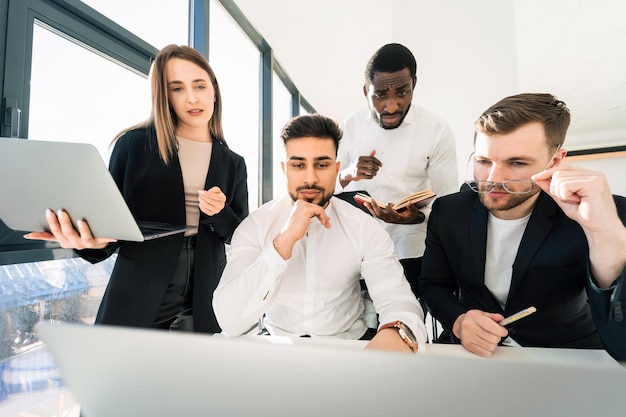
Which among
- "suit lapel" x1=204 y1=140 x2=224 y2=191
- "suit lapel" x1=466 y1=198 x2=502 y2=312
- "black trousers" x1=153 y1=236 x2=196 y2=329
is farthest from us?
"suit lapel" x1=204 y1=140 x2=224 y2=191

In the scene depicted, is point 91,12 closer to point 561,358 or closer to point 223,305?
point 223,305

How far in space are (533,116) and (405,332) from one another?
84cm

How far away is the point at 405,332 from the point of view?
90 centimetres

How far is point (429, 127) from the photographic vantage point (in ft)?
6.10

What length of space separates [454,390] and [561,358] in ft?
2.52

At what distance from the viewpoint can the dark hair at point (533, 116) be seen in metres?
1.10

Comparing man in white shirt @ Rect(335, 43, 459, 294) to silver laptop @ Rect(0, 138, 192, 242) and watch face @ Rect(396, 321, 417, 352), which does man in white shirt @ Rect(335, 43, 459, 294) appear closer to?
watch face @ Rect(396, 321, 417, 352)

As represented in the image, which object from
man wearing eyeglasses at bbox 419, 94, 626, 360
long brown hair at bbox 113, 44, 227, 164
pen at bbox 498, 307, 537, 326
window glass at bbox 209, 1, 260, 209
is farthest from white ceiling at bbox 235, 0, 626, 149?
pen at bbox 498, 307, 537, 326

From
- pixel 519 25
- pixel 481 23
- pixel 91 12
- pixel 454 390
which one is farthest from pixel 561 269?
pixel 519 25

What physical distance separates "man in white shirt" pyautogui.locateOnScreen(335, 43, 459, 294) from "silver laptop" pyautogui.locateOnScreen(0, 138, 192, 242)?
1.09 m

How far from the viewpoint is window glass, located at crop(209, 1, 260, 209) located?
120 inches

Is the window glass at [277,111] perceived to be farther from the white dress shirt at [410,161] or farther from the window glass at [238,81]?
the white dress shirt at [410,161]

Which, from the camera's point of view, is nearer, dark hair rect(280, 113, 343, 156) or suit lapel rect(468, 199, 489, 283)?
suit lapel rect(468, 199, 489, 283)

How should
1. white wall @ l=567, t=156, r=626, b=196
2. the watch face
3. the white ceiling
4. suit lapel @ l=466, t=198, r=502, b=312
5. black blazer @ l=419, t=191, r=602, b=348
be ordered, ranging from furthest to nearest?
white wall @ l=567, t=156, r=626, b=196
the white ceiling
suit lapel @ l=466, t=198, r=502, b=312
black blazer @ l=419, t=191, r=602, b=348
the watch face
